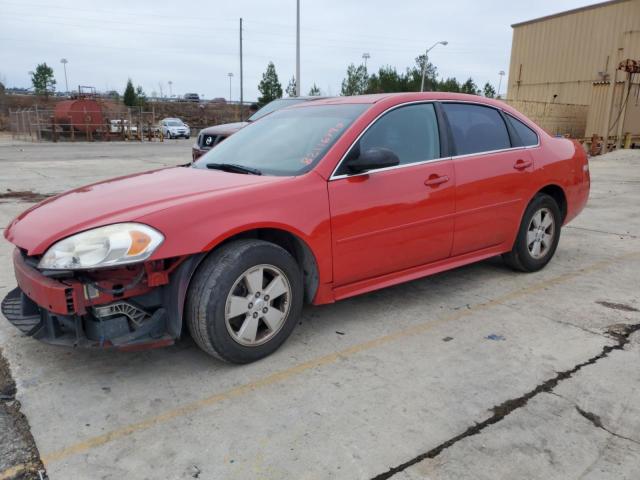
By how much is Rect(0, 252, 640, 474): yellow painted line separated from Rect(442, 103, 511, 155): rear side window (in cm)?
121

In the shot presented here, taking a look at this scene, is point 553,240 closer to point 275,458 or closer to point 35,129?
point 275,458

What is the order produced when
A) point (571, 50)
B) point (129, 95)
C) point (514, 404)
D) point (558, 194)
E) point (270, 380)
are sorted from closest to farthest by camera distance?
point (514, 404), point (270, 380), point (558, 194), point (571, 50), point (129, 95)

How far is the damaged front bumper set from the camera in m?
2.60

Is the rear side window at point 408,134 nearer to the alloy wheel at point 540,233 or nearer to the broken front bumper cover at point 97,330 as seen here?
the alloy wheel at point 540,233

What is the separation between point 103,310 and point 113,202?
2.15 feet

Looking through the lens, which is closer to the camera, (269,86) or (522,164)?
(522,164)

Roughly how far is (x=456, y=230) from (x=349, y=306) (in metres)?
1.01

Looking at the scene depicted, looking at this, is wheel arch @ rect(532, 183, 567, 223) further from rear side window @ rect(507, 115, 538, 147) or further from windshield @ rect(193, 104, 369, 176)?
windshield @ rect(193, 104, 369, 176)

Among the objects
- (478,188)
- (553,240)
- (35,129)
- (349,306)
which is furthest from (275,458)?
(35,129)

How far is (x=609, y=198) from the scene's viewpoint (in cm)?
952

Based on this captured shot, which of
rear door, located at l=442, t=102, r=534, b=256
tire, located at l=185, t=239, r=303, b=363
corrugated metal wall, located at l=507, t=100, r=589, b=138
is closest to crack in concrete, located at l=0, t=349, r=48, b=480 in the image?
tire, located at l=185, t=239, r=303, b=363

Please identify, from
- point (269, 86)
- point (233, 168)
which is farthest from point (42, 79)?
point (233, 168)

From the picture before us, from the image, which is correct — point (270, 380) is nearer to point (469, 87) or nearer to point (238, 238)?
point (238, 238)

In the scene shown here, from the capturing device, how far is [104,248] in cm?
262
